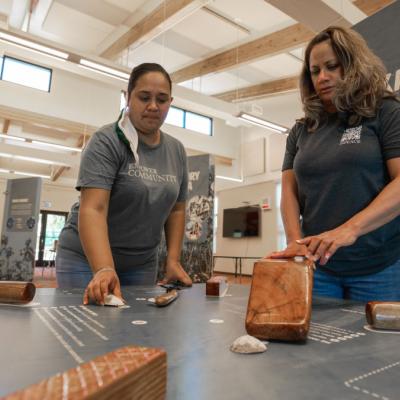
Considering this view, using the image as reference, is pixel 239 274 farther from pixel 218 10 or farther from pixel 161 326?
pixel 161 326

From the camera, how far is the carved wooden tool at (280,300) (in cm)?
54

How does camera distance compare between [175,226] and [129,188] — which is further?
[175,226]

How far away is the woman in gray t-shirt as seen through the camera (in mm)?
1024

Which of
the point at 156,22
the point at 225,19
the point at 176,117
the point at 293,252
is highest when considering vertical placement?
the point at 225,19

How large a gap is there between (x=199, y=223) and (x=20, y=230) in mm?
3240

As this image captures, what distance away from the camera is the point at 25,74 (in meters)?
6.54

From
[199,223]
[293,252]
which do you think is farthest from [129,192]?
[199,223]

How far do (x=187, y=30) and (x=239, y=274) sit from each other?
5872 millimetres

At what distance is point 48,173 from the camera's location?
1044 cm

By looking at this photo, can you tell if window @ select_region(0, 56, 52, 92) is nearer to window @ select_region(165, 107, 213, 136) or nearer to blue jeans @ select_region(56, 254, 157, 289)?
window @ select_region(165, 107, 213, 136)

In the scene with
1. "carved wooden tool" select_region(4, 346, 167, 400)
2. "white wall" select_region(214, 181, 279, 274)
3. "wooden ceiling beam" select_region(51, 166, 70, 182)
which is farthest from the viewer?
"wooden ceiling beam" select_region(51, 166, 70, 182)

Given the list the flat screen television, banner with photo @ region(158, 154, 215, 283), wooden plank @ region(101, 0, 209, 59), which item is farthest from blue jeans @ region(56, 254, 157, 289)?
the flat screen television

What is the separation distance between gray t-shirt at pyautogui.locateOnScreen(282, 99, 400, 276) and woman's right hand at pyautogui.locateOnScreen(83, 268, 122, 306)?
57cm

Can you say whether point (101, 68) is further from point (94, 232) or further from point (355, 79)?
point (355, 79)
